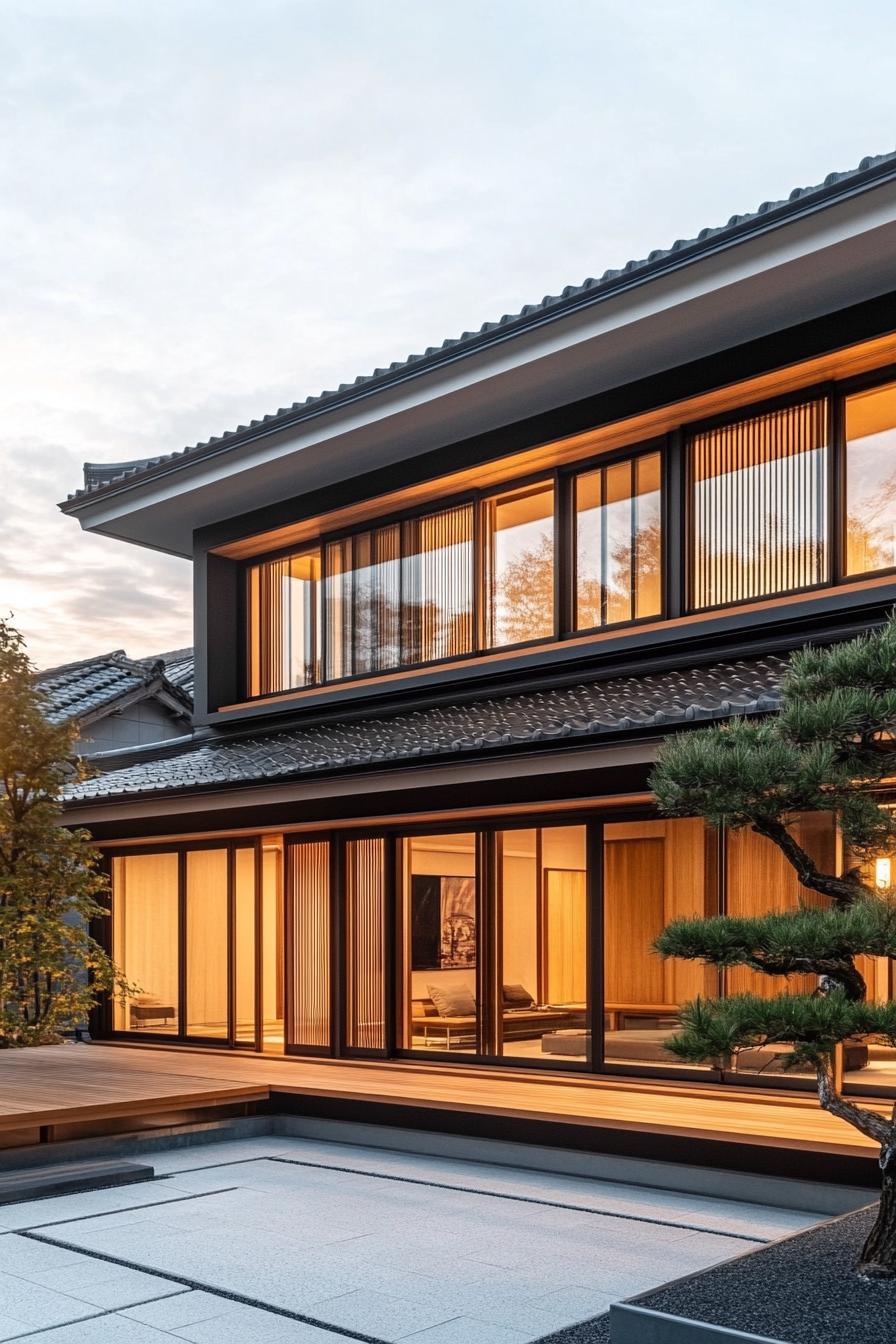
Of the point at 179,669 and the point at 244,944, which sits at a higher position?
the point at 179,669

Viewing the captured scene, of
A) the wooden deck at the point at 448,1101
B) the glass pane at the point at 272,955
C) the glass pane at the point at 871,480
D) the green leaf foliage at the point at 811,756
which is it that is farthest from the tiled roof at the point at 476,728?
the wooden deck at the point at 448,1101

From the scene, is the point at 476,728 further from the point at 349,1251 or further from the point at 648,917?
the point at 349,1251

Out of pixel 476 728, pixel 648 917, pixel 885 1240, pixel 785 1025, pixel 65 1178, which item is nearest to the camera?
pixel 785 1025

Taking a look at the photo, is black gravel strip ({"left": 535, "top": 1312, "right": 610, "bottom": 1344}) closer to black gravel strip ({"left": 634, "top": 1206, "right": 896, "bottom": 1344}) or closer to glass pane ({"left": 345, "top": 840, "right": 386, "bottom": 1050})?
black gravel strip ({"left": 634, "top": 1206, "right": 896, "bottom": 1344})

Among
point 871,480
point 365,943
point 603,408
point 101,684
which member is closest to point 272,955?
point 365,943

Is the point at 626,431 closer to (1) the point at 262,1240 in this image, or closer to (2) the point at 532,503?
(2) the point at 532,503

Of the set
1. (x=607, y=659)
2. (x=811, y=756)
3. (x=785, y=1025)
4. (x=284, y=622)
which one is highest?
(x=284, y=622)

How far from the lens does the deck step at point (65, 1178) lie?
7.14 meters

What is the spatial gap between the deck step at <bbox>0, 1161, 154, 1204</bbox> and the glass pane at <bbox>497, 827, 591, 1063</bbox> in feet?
9.95

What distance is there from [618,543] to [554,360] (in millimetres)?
1601

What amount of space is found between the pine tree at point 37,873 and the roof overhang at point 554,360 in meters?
→ 2.84

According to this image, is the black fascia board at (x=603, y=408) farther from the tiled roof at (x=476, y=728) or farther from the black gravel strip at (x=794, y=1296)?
the black gravel strip at (x=794, y=1296)

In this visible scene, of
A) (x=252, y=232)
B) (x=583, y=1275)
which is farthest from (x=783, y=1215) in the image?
(x=252, y=232)

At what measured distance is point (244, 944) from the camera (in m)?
11.7
